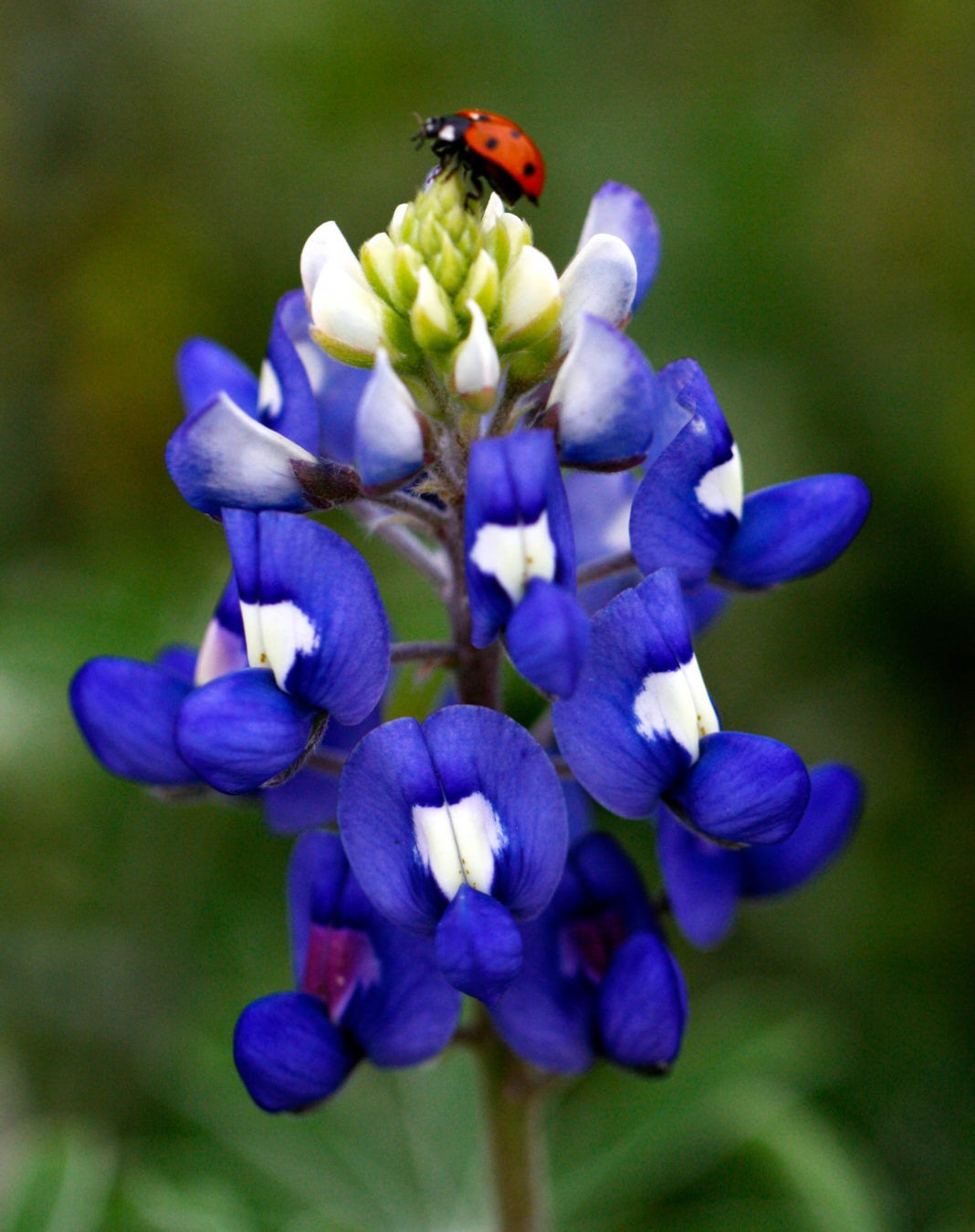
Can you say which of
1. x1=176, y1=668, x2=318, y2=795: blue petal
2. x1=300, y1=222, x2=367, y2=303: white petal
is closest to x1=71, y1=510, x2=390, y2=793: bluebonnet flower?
x1=176, y1=668, x2=318, y2=795: blue petal

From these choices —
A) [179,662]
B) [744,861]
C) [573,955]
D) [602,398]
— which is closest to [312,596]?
[602,398]

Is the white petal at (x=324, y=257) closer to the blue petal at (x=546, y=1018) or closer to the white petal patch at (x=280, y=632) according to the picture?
the white petal patch at (x=280, y=632)

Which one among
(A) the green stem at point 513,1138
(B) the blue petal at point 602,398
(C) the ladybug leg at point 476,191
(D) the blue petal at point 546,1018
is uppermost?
(C) the ladybug leg at point 476,191

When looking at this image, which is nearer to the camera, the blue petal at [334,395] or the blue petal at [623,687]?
the blue petal at [623,687]

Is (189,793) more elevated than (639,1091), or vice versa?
(189,793)

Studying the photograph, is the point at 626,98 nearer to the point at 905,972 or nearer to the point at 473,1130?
the point at 905,972

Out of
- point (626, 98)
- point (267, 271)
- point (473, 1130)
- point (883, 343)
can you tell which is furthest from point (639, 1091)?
point (626, 98)

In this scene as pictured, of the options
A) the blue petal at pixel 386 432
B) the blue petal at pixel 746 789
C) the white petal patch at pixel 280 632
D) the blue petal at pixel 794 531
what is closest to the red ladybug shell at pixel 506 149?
the blue petal at pixel 386 432
